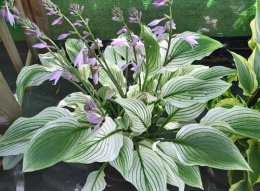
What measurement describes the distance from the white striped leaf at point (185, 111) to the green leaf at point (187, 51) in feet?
0.48

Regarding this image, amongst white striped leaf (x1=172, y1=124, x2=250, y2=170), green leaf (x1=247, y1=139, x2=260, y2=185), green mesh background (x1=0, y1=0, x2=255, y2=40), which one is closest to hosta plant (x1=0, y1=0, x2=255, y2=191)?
white striped leaf (x1=172, y1=124, x2=250, y2=170)

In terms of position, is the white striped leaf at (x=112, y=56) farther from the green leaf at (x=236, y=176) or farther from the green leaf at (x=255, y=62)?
the green leaf at (x=236, y=176)

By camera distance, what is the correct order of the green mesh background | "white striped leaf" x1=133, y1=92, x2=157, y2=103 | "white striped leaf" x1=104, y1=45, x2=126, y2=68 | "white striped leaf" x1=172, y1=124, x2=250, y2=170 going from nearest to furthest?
1. "white striped leaf" x1=172, y1=124, x2=250, y2=170
2. "white striped leaf" x1=133, y1=92, x2=157, y2=103
3. "white striped leaf" x1=104, y1=45, x2=126, y2=68
4. the green mesh background

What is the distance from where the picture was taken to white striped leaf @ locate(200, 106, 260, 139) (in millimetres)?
838

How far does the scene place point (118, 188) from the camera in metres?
1.16

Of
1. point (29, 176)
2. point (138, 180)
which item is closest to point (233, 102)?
point (138, 180)

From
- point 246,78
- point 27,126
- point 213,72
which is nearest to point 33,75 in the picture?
point 27,126

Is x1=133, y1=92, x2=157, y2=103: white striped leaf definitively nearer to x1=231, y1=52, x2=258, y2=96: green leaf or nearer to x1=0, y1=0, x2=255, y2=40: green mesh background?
x1=231, y1=52, x2=258, y2=96: green leaf

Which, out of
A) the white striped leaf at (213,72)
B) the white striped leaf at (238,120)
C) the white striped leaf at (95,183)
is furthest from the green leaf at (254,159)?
the white striped leaf at (95,183)

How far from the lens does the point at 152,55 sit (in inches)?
33.1

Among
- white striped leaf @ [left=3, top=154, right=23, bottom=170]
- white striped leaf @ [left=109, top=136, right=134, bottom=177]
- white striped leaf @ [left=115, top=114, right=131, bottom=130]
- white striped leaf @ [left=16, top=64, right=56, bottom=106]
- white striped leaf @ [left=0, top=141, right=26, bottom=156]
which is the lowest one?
white striped leaf @ [left=3, top=154, right=23, bottom=170]

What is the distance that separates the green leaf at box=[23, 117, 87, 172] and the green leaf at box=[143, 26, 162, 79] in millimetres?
300

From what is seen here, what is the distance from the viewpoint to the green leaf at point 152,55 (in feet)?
2.61

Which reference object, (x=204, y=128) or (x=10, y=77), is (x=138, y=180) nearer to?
(x=204, y=128)
